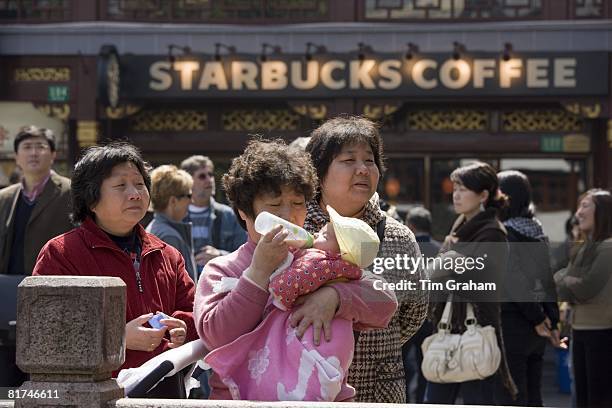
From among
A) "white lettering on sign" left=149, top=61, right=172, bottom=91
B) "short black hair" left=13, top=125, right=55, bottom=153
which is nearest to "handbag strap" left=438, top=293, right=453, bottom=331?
"short black hair" left=13, top=125, right=55, bottom=153

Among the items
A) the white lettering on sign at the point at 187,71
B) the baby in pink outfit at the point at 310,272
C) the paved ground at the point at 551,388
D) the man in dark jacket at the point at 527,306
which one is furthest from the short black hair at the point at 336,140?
the white lettering on sign at the point at 187,71

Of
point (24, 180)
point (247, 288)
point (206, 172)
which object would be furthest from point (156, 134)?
point (247, 288)

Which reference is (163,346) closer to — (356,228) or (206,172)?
(356,228)

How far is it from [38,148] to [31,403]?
10.2 ft

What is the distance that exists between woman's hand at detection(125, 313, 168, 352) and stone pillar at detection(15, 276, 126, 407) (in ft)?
0.80

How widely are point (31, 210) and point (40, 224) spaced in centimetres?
16

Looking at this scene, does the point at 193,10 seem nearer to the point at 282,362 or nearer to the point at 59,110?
the point at 59,110

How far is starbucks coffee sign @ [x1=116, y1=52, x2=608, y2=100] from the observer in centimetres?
1309

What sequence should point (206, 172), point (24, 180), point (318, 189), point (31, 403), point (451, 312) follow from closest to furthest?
point (31, 403), point (318, 189), point (451, 312), point (24, 180), point (206, 172)

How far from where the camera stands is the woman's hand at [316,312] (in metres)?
3.39

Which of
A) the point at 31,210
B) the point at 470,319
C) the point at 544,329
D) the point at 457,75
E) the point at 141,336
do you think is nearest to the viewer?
the point at 141,336

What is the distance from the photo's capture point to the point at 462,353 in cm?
621

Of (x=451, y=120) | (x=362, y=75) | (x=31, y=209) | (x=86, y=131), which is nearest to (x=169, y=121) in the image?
(x=86, y=131)

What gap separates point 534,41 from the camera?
521 inches
